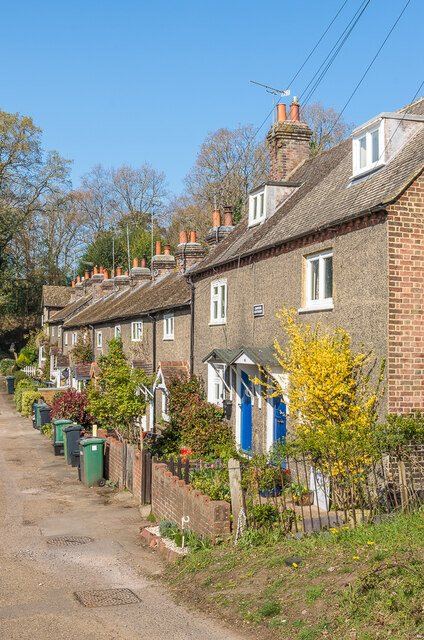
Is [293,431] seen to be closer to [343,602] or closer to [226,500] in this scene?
[226,500]

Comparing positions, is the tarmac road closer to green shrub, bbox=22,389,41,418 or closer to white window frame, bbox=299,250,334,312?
white window frame, bbox=299,250,334,312

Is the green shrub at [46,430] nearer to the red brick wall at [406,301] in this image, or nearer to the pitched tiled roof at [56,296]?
the red brick wall at [406,301]

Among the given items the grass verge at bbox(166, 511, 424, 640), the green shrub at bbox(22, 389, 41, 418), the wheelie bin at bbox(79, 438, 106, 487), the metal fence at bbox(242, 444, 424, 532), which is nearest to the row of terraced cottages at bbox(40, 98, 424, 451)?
the metal fence at bbox(242, 444, 424, 532)

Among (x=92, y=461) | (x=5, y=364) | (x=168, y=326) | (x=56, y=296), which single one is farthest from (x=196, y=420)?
(x=5, y=364)

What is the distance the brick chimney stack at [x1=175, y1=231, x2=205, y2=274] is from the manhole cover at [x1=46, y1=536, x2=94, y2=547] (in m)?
15.2

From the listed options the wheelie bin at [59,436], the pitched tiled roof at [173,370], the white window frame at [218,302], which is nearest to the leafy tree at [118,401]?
the pitched tiled roof at [173,370]

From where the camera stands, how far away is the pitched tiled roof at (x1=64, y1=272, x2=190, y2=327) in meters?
23.1

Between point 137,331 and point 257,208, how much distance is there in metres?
10.1

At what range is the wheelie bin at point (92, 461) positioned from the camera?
16.8m

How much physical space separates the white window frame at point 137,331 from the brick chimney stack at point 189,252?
3005 millimetres

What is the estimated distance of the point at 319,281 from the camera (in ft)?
43.0

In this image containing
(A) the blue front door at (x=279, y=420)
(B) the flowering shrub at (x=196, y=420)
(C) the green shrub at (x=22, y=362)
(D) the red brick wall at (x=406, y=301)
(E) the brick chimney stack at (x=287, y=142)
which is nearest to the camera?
(D) the red brick wall at (x=406, y=301)

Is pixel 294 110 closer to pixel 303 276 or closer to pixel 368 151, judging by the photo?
pixel 368 151

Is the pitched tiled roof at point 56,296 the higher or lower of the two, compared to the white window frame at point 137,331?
higher
